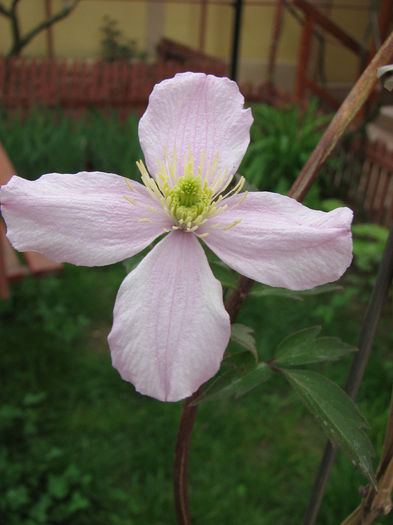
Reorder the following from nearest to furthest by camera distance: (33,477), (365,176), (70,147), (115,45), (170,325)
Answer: (170,325) < (33,477) < (70,147) < (365,176) < (115,45)

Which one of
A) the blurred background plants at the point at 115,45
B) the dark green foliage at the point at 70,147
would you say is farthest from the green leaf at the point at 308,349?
the blurred background plants at the point at 115,45

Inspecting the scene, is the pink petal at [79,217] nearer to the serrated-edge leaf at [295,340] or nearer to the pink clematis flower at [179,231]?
the pink clematis flower at [179,231]

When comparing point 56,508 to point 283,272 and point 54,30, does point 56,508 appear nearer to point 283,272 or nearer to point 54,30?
point 283,272

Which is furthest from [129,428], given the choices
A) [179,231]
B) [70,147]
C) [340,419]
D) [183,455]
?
[70,147]

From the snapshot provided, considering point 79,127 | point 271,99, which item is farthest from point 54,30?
point 79,127

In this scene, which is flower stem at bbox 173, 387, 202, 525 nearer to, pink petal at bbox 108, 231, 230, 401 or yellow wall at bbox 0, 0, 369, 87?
pink petal at bbox 108, 231, 230, 401

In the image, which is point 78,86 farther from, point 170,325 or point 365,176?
point 170,325
